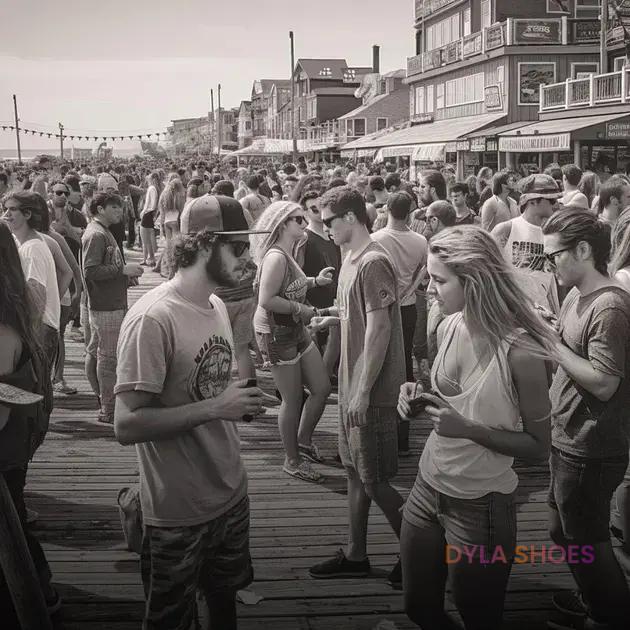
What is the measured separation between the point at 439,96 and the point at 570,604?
40.5 metres

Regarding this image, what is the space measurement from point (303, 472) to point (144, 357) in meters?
3.23

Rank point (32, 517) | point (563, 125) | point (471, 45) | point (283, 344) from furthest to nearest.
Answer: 1. point (471, 45)
2. point (563, 125)
3. point (283, 344)
4. point (32, 517)

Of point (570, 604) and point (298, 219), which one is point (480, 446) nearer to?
point (570, 604)

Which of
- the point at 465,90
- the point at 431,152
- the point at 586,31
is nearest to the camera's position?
the point at 431,152

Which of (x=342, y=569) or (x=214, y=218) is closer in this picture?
(x=214, y=218)

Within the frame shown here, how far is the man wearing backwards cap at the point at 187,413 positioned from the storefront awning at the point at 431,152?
31.2 metres

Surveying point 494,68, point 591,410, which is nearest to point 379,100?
point 494,68

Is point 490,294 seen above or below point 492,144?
below

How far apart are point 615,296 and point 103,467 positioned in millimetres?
3976

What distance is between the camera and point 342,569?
4.43m

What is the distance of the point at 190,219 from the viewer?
3.12 m

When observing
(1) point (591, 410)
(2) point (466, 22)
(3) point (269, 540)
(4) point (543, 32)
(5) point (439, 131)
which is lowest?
(3) point (269, 540)

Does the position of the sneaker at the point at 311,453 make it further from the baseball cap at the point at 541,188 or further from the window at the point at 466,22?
the window at the point at 466,22

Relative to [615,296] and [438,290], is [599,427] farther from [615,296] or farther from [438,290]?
[438,290]
